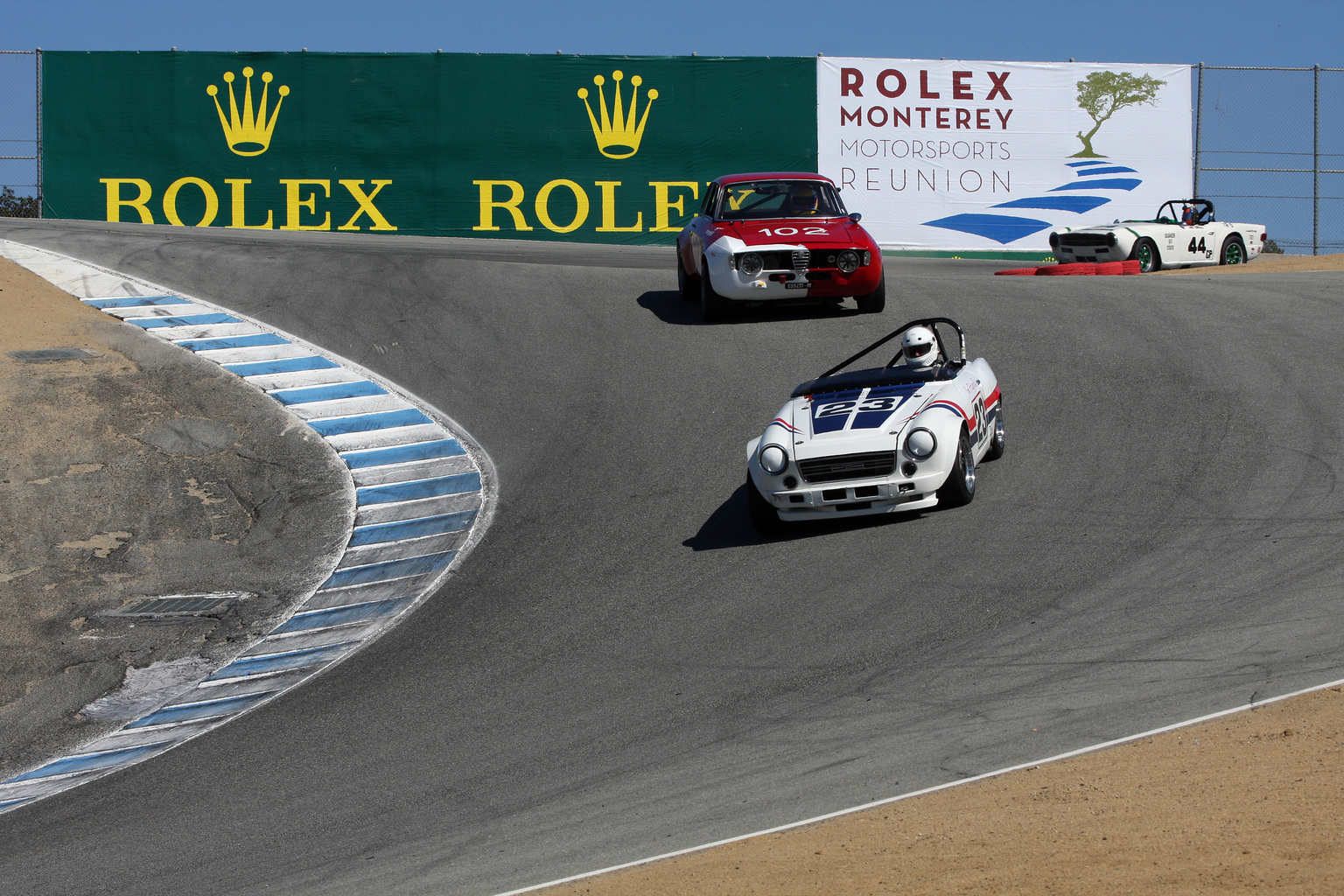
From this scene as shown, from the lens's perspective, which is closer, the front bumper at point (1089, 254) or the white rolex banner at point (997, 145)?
the front bumper at point (1089, 254)

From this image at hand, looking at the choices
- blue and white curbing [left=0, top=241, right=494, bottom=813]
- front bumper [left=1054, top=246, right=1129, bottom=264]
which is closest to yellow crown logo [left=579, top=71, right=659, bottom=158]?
front bumper [left=1054, top=246, right=1129, bottom=264]

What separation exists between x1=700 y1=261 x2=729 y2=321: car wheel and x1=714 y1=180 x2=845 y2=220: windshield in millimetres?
821

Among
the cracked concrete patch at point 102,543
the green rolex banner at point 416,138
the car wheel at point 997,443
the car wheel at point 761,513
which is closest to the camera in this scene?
the car wheel at point 761,513

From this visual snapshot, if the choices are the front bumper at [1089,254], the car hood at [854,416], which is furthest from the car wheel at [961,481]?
the front bumper at [1089,254]

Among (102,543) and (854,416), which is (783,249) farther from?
(102,543)

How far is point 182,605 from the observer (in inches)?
350

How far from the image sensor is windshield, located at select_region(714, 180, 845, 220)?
14.3 m

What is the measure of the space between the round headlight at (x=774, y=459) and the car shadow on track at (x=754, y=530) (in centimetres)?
55

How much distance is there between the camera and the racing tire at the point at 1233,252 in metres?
20.4

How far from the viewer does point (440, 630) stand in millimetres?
7918

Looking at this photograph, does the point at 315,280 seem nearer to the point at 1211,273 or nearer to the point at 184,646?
the point at 184,646

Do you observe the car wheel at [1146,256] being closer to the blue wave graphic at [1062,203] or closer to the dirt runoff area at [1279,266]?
the dirt runoff area at [1279,266]

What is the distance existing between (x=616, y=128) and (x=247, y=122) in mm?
6547

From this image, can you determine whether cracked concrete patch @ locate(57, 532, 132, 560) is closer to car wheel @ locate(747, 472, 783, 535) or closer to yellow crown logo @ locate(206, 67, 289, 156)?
car wheel @ locate(747, 472, 783, 535)
